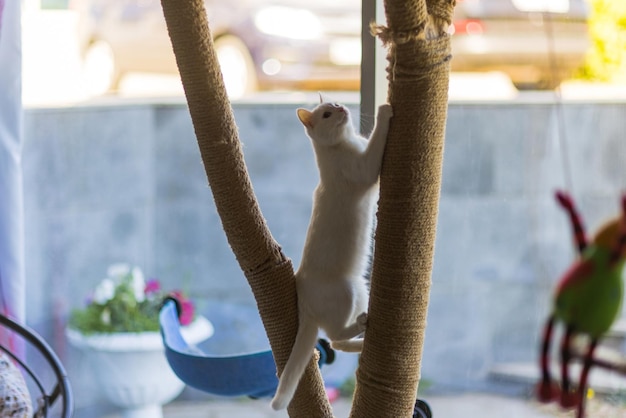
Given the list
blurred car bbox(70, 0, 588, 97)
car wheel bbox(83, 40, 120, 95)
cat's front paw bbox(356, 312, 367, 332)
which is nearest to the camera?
cat's front paw bbox(356, 312, 367, 332)

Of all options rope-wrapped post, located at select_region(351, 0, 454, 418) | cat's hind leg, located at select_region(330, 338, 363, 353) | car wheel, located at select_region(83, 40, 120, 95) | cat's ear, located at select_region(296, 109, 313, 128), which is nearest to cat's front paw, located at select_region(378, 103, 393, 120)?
rope-wrapped post, located at select_region(351, 0, 454, 418)

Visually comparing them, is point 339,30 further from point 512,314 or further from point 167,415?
point 167,415

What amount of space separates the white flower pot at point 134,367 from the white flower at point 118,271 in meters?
0.17

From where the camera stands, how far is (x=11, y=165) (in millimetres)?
1744

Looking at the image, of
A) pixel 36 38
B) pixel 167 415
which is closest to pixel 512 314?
pixel 167 415

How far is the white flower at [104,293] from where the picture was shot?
2.17 m

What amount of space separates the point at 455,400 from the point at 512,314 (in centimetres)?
26

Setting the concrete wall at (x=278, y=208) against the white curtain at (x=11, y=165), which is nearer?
the white curtain at (x=11, y=165)

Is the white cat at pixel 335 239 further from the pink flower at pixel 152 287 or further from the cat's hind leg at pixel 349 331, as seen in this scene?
the pink flower at pixel 152 287

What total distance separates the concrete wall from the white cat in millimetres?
799

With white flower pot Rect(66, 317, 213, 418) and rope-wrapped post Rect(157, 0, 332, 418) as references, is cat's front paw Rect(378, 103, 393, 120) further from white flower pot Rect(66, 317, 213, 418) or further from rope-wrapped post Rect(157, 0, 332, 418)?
white flower pot Rect(66, 317, 213, 418)

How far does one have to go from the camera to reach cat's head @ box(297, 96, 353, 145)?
105cm

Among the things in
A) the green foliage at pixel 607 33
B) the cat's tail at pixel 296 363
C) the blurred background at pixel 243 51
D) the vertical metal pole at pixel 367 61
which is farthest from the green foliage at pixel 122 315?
the green foliage at pixel 607 33

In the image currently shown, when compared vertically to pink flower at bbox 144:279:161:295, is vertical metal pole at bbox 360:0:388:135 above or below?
above
